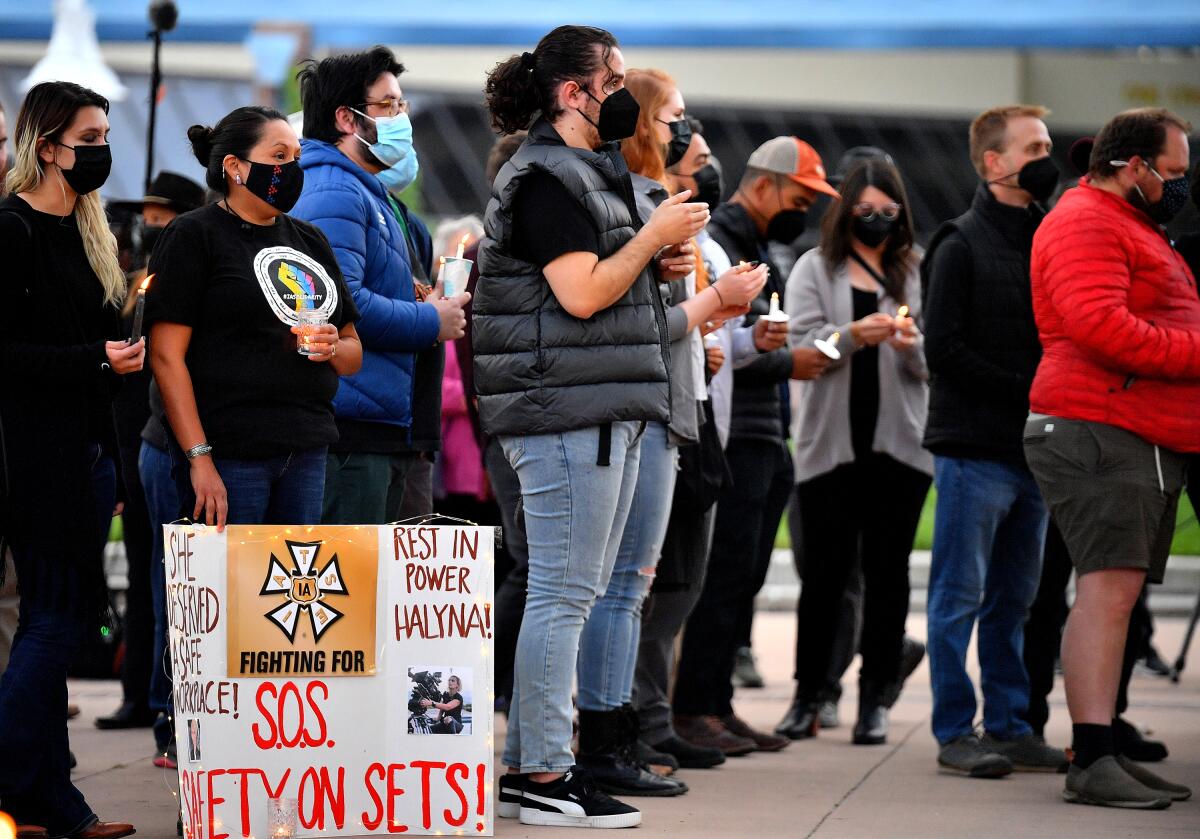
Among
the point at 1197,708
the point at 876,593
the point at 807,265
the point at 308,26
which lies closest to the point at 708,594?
the point at 876,593

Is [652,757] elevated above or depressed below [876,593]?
below

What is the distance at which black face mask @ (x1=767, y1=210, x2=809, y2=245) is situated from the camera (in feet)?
22.2

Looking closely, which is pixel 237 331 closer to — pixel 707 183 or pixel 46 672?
pixel 46 672

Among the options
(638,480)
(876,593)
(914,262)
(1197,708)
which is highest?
(914,262)

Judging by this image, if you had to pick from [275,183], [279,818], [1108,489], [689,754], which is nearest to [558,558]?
[279,818]

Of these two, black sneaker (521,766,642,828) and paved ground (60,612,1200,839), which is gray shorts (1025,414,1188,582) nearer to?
paved ground (60,612,1200,839)

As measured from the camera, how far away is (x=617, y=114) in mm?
4715

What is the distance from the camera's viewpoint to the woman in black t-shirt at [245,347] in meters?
4.41

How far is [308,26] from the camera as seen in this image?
21516mm

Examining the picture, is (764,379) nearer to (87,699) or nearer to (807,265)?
(807,265)

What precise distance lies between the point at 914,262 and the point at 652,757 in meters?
2.52

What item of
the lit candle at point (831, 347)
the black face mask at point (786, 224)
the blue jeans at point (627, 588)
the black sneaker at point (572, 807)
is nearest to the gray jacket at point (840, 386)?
the lit candle at point (831, 347)

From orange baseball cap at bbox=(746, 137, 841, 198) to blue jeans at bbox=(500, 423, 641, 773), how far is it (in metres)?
2.27

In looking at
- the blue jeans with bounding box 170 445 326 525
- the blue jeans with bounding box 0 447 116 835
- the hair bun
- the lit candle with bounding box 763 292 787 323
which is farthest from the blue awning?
the blue jeans with bounding box 0 447 116 835
